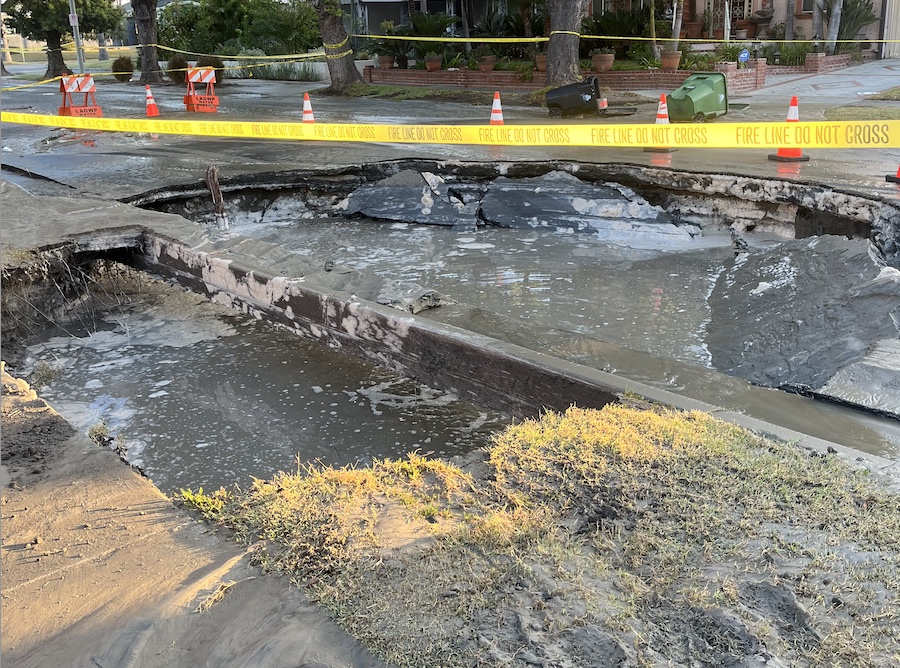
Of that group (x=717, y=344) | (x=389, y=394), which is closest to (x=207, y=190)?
(x=389, y=394)

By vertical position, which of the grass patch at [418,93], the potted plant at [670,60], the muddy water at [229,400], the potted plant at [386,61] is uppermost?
the potted plant at [386,61]

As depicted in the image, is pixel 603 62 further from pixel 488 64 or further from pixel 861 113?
pixel 861 113

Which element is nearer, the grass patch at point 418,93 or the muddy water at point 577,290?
the muddy water at point 577,290

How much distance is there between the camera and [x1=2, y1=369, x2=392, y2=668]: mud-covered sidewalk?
2.56 m

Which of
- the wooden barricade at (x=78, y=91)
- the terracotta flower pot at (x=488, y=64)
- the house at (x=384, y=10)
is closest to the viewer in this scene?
the wooden barricade at (x=78, y=91)

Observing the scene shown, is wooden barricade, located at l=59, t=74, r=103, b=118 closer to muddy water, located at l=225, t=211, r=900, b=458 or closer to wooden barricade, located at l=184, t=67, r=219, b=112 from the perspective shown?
wooden barricade, located at l=184, t=67, r=219, b=112

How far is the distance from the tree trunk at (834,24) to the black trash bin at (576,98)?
349 inches

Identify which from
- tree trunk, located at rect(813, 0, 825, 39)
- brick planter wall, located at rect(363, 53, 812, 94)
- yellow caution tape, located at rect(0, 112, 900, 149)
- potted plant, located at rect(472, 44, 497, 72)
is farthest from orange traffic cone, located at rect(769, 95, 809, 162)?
tree trunk, located at rect(813, 0, 825, 39)

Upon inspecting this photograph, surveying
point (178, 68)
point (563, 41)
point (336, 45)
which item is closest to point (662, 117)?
point (563, 41)

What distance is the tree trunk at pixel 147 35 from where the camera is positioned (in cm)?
2469

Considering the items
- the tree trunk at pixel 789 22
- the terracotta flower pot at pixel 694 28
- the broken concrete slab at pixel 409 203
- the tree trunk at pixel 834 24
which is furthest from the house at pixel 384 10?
the broken concrete slab at pixel 409 203

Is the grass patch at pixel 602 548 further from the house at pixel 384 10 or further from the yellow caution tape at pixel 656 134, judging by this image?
the house at pixel 384 10

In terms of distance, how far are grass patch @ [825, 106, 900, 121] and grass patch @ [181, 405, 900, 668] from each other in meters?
10.4

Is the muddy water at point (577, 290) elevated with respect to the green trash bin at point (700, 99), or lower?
lower
